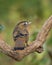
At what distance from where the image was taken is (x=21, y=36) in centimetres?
145

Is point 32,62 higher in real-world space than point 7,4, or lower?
lower

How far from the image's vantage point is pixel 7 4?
12.0ft

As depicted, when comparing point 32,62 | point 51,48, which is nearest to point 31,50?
point 32,62

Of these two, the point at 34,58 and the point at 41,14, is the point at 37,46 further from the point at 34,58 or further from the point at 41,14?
the point at 41,14

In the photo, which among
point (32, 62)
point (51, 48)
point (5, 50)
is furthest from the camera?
point (51, 48)

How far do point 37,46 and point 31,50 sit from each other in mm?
34

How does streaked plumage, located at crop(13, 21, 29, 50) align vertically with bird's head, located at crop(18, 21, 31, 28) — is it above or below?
below

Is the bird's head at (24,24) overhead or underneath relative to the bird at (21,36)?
overhead

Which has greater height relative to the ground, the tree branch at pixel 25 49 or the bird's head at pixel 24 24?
the bird's head at pixel 24 24

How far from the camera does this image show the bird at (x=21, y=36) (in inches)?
57.1

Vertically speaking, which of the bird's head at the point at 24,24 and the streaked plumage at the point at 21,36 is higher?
the bird's head at the point at 24,24

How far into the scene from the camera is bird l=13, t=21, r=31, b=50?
1.45 meters

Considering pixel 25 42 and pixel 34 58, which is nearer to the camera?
pixel 25 42

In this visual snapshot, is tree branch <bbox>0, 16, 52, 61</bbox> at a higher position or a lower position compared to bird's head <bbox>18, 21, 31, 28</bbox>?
lower
